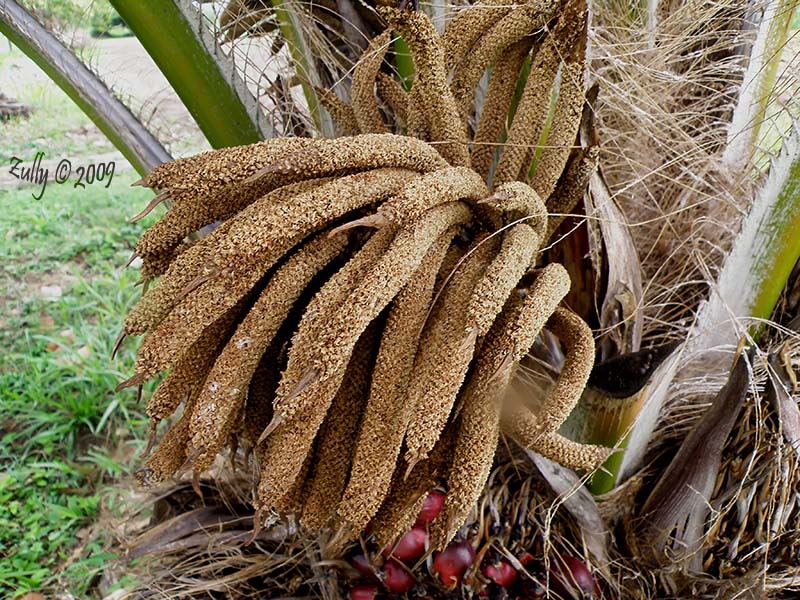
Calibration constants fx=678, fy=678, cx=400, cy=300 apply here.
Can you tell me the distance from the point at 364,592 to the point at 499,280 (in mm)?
642

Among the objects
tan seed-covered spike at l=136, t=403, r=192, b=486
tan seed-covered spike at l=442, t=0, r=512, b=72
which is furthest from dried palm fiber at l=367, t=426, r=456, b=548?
tan seed-covered spike at l=442, t=0, r=512, b=72

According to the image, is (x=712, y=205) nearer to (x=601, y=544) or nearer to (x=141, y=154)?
(x=601, y=544)

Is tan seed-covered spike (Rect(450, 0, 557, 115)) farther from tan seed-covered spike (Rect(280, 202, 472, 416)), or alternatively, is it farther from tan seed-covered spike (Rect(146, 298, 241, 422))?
tan seed-covered spike (Rect(146, 298, 241, 422))

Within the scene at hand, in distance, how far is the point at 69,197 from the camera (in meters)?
3.57

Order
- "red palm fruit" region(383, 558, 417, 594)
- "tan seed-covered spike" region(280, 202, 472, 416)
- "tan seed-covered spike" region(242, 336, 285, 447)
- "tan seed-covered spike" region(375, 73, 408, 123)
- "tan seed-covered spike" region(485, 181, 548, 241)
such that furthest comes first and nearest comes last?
"red palm fruit" region(383, 558, 417, 594) < "tan seed-covered spike" region(375, 73, 408, 123) < "tan seed-covered spike" region(242, 336, 285, 447) < "tan seed-covered spike" region(485, 181, 548, 241) < "tan seed-covered spike" region(280, 202, 472, 416)

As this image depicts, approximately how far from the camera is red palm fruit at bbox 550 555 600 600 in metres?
1.00

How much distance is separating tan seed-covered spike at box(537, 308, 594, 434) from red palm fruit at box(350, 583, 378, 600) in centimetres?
50

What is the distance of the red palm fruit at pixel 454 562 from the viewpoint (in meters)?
1.01

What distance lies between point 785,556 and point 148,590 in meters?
1.02

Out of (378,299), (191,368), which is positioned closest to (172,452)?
(191,368)

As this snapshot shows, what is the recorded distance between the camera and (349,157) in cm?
67

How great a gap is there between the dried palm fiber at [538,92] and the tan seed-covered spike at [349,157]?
0.47 feet

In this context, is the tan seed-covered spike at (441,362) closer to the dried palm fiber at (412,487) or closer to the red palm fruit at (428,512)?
the dried palm fiber at (412,487)

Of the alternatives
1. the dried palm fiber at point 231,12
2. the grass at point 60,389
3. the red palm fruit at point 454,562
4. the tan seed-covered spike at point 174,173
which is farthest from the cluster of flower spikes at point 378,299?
the grass at point 60,389
